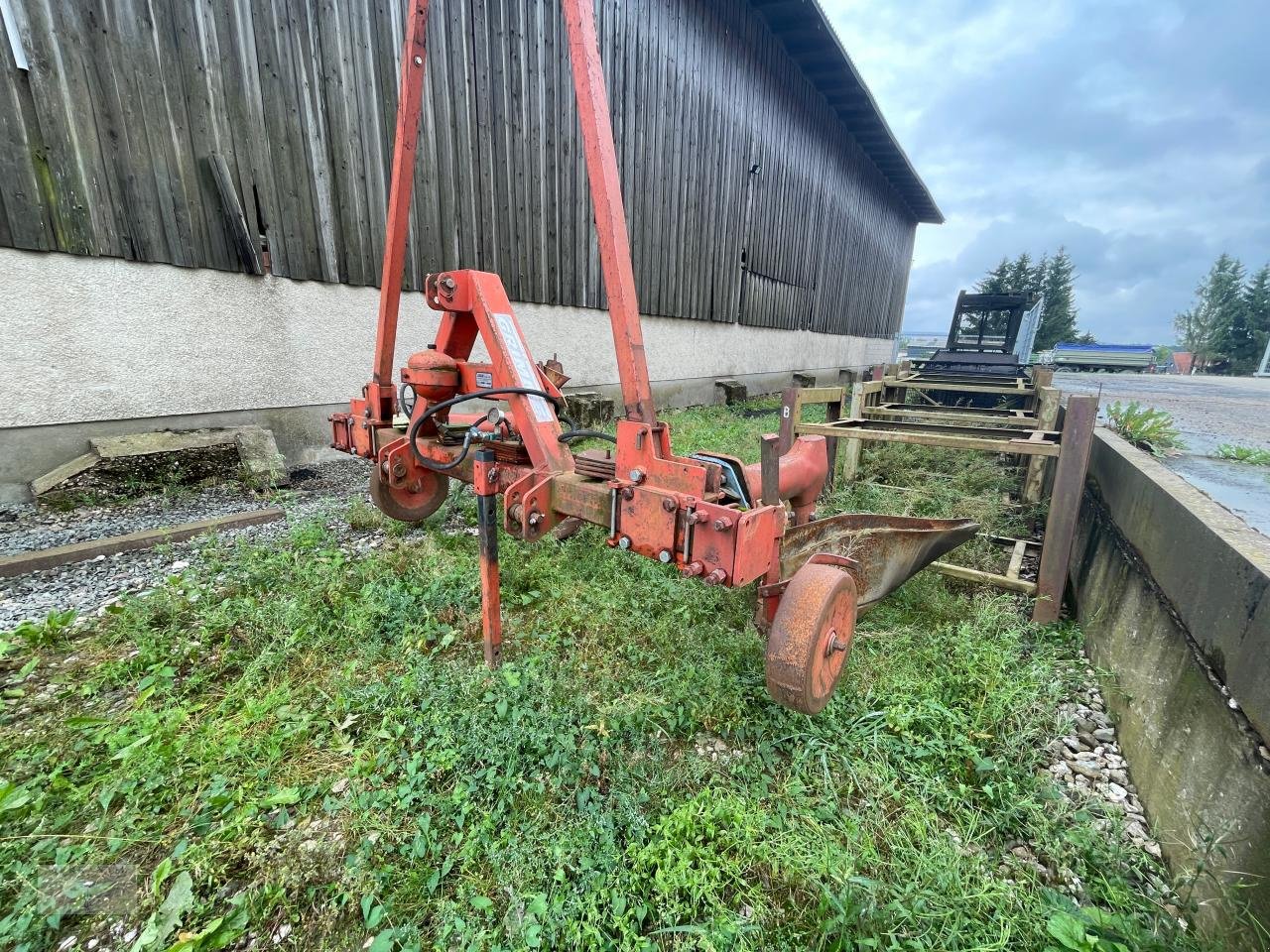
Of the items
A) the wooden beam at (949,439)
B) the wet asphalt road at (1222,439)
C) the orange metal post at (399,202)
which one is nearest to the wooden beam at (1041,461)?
the wet asphalt road at (1222,439)

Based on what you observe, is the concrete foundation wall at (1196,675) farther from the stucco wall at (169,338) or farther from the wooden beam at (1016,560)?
the stucco wall at (169,338)

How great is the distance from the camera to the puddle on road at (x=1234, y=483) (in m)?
2.54

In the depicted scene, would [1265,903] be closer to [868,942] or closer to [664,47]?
[868,942]

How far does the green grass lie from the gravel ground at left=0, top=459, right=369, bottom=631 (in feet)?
1.12

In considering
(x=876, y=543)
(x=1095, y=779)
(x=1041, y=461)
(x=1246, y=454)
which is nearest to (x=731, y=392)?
(x=1041, y=461)

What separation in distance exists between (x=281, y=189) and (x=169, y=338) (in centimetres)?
164

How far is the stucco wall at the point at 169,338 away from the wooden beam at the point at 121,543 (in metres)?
1.43

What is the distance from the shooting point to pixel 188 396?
440cm

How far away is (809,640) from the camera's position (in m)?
1.62

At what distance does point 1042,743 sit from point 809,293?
15085 millimetres

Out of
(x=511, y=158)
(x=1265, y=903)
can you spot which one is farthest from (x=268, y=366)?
(x=1265, y=903)

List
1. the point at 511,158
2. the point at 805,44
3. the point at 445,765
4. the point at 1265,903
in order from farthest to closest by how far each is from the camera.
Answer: the point at 805,44 → the point at 511,158 → the point at 445,765 → the point at 1265,903

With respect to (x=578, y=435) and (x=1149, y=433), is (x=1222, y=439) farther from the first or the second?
(x=578, y=435)

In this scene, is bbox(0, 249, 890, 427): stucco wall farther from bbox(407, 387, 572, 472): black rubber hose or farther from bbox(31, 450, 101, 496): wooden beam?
bbox(407, 387, 572, 472): black rubber hose
